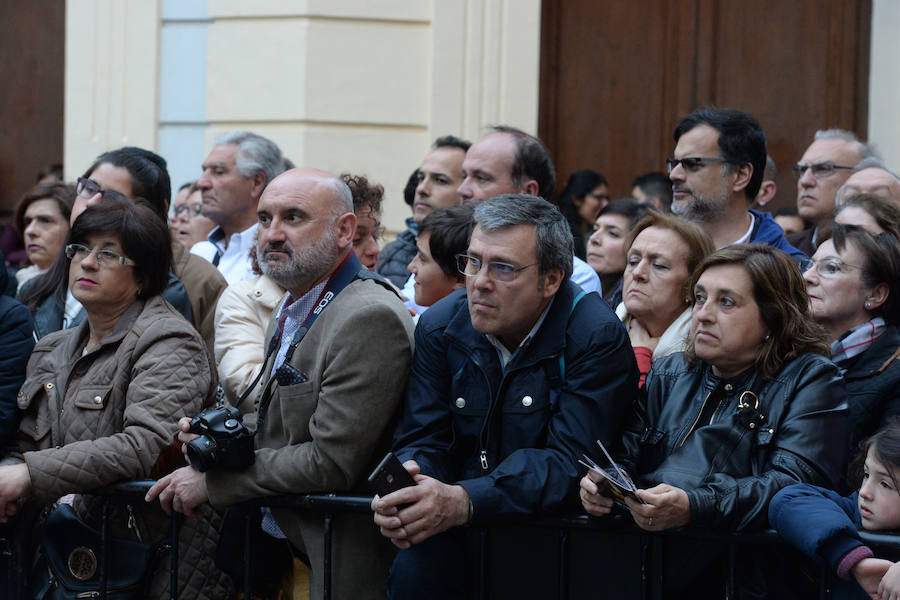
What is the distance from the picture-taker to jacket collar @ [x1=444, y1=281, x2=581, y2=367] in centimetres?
392

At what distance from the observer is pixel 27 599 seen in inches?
180

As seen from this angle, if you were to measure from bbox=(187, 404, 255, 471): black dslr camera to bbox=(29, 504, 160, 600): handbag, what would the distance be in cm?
56

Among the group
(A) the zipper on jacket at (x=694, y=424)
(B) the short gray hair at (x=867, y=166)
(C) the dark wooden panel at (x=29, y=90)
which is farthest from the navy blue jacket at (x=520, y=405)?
(C) the dark wooden panel at (x=29, y=90)

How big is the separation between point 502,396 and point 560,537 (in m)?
0.46

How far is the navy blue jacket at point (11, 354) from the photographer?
15.4ft

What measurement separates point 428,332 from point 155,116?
5253 millimetres

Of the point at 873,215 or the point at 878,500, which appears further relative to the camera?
the point at 873,215

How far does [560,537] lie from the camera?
148 inches

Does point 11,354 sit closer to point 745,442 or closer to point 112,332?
point 112,332

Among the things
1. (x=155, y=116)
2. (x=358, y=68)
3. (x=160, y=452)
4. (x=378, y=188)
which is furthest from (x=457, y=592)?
(x=155, y=116)

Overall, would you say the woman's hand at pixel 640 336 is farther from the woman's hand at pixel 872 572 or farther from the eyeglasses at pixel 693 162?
the woman's hand at pixel 872 572

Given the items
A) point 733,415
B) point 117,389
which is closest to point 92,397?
Answer: point 117,389

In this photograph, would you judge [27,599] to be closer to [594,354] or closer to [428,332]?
[428,332]

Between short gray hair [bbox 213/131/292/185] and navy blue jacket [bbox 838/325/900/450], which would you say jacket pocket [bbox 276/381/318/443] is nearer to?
navy blue jacket [bbox 838/325/900/450]
